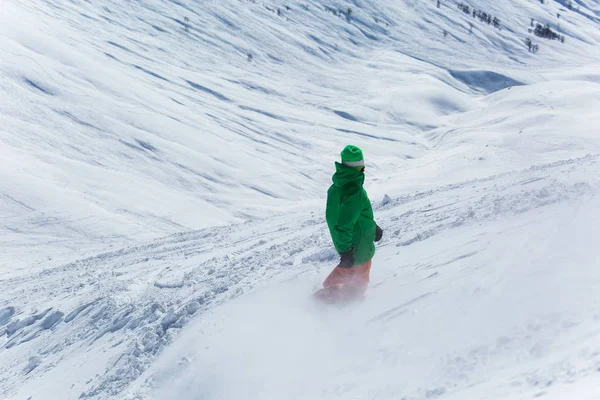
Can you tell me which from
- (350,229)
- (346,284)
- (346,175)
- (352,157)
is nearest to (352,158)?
(352,157)

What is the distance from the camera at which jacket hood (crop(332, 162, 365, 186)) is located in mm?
4645

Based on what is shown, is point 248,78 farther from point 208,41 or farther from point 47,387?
point 47,387

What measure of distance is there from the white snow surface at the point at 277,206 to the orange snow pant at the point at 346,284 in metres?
0.11

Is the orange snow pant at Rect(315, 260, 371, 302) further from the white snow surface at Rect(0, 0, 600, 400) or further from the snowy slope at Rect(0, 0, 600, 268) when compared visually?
the snowy slope at Rect(0, 0, 600, 268)

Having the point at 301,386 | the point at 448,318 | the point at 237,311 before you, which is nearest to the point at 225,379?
the point at 301,386

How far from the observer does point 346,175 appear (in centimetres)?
466

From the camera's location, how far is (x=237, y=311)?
5.22m

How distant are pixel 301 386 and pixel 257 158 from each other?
62.8 ft

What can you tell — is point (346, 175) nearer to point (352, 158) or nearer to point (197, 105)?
point (352, 158)

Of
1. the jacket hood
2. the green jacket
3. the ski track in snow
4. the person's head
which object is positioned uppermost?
the person's head

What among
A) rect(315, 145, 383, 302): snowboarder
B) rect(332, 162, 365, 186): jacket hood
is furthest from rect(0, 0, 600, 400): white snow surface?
rect(332, 162, 365, 186): jacket hood

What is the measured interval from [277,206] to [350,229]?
14.4 meters

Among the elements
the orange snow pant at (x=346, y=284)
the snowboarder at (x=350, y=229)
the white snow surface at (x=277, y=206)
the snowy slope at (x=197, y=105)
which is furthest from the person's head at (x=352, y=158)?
the snowy slope at (x=197, y=105)

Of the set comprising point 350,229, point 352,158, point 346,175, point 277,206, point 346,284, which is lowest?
point 277,206
